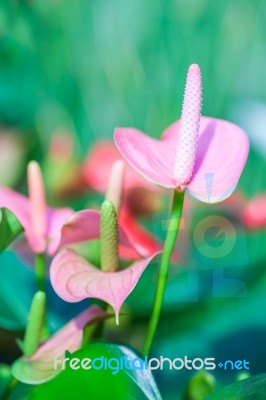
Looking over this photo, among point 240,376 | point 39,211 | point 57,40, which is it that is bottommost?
point 240,376

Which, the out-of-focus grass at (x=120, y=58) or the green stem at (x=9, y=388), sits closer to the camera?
the green stem at (x=9, y=388)

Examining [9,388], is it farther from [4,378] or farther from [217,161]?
[217,161]

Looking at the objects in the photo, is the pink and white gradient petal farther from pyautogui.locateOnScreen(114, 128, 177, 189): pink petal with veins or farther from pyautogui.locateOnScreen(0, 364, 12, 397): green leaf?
pyautogui.locateOnScreen(0, 364, 12, 397): green leaf

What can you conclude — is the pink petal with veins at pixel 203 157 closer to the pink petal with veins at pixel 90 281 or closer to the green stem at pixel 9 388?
the pink petal with veins at pixel 90 281

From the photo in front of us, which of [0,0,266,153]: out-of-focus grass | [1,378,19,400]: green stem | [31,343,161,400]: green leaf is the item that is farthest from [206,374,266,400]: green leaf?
[0,0,266,153]: out-of-focus grass

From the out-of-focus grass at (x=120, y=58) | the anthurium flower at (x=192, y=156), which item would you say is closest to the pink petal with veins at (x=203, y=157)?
the anthurium flower at (x=192, y=156)

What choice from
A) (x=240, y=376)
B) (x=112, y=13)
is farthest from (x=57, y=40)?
(x=240, y=376)

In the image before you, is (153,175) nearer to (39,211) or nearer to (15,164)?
(39,211)
